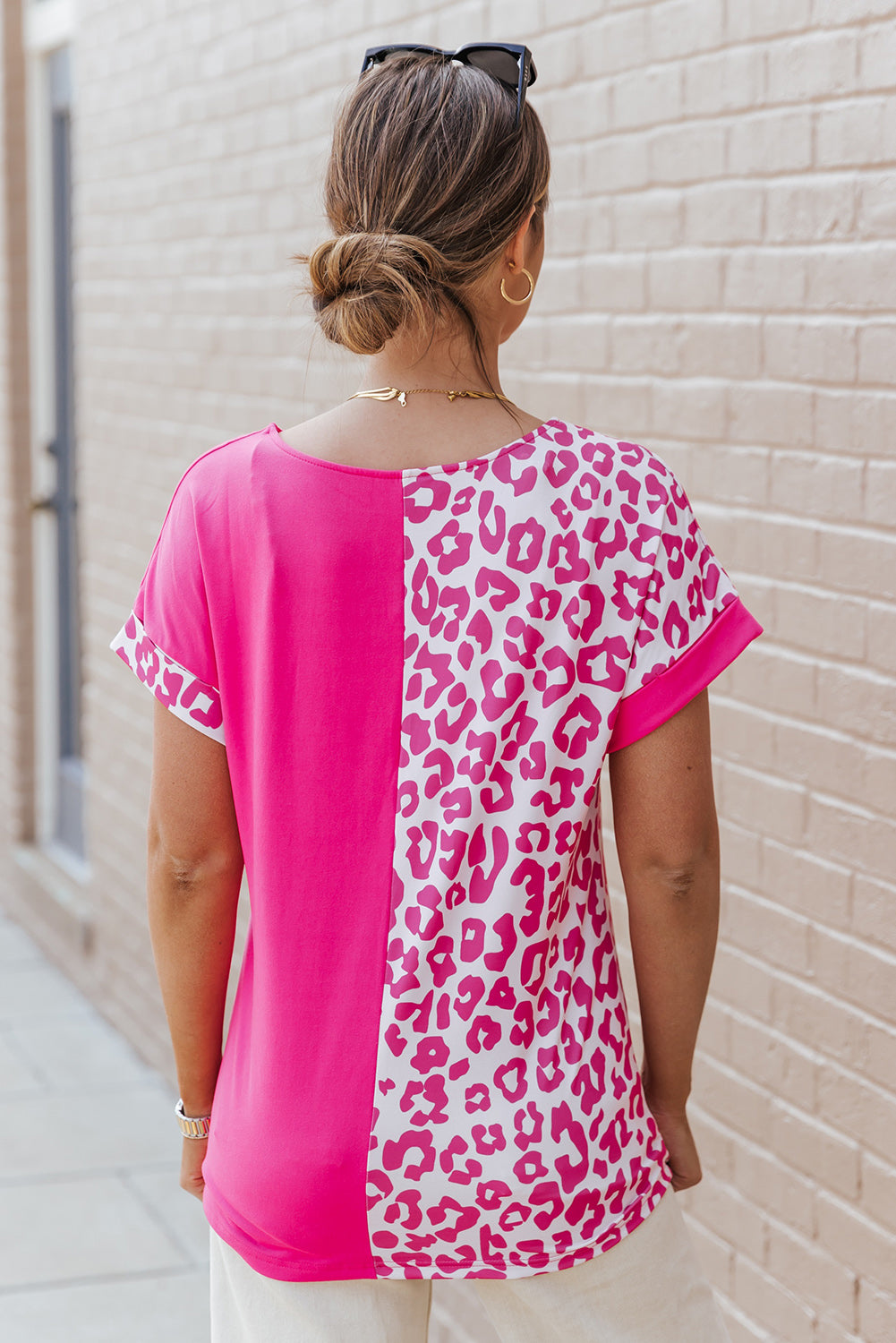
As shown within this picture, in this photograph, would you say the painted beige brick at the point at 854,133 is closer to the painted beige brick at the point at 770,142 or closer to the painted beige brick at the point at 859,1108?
the painted beige brick at the point at 770,142

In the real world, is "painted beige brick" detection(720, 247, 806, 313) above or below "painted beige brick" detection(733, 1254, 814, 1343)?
above

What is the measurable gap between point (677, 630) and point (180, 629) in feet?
1.53

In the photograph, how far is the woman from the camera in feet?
4.94

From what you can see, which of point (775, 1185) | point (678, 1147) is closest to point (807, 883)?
point (775, 1185)

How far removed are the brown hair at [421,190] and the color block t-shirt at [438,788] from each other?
155 mm

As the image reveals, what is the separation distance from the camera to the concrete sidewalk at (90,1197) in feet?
11.7

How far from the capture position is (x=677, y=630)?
5.05 feet

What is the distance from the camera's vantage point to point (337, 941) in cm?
154

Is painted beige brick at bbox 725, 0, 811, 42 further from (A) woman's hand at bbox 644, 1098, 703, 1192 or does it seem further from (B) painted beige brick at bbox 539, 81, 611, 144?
(A) woman's hand at bbox 644, 1098, 703, 1192

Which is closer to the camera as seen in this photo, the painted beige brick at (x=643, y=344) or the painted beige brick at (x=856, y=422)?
the painted beige brick at (x=856, y=422)

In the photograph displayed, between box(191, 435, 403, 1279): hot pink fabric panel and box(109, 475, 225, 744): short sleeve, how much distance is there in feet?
0.08

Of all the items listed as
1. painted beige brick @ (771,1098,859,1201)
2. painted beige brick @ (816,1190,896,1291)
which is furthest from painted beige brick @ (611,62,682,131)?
painted beige brick @ (816,1190,896,1291)

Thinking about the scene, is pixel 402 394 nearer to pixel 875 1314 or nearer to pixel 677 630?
pixel 677 630

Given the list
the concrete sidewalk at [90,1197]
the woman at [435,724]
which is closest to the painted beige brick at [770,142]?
the woman at [435,724]
